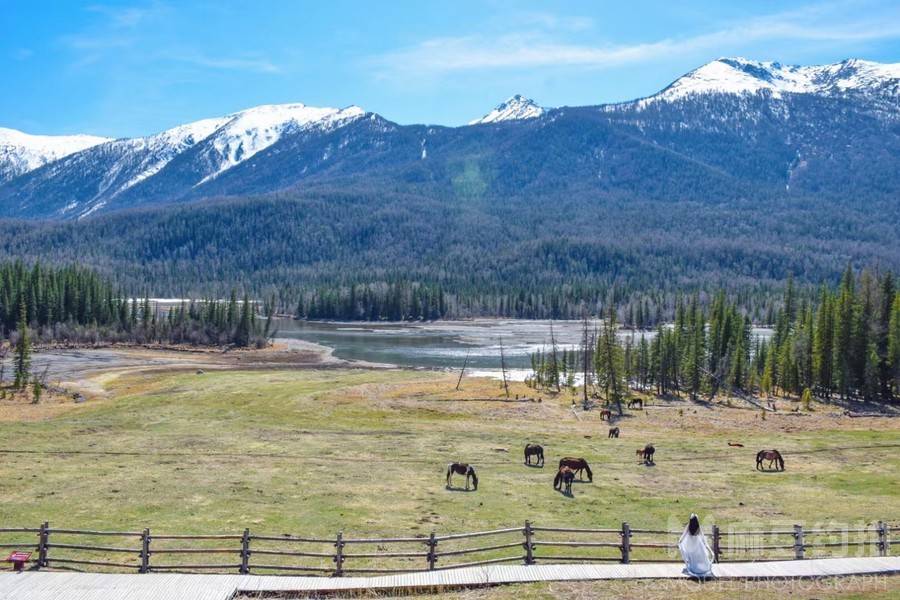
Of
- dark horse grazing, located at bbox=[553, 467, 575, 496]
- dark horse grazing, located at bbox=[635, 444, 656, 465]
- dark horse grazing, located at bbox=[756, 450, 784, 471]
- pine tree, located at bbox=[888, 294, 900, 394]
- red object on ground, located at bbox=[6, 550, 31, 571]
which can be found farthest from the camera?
pine tree, located at bbox=[888, 294, 900, 394]

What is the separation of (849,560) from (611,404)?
52.9m

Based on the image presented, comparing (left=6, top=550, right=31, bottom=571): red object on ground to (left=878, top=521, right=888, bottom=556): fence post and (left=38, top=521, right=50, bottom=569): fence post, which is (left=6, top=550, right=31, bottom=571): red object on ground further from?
(left=878, top=521, right=888, bottom=556): fence post

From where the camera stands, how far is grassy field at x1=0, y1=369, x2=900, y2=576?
30.5 metres

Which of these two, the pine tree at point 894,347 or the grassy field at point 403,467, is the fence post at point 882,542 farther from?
the pine tree at point 894,347

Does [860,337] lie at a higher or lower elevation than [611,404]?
higher

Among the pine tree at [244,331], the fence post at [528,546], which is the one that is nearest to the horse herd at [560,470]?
the fence post at [528,546]

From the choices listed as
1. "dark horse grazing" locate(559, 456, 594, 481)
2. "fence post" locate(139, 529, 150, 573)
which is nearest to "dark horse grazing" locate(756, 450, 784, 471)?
"dark horse grazing" locate(559, 456, 594, 481)

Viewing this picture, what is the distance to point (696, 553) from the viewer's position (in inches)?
907

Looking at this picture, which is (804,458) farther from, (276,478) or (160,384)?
(160,384)

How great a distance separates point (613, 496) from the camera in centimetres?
3553

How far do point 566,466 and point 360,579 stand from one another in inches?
705

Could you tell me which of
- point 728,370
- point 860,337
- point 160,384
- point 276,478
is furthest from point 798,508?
point 160,384

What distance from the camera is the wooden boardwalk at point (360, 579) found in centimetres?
2122

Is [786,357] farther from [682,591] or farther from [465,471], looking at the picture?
[682,591]
